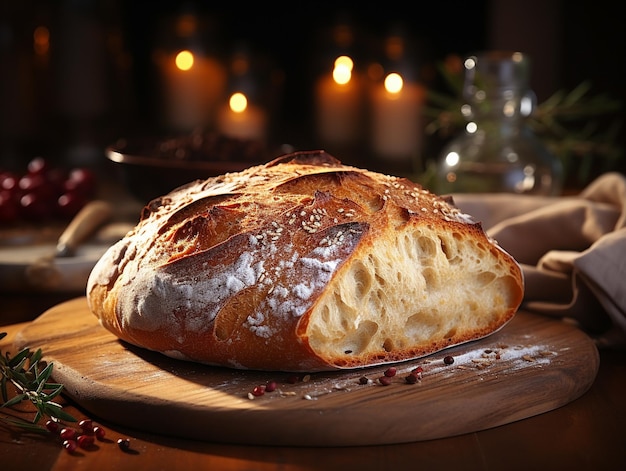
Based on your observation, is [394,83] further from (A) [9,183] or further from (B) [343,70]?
(A) [9,183]

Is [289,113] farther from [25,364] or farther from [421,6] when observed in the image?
[25,364]

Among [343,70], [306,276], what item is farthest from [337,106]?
[306,276]

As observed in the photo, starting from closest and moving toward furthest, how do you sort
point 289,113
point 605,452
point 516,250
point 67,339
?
point 605,452 < point 67,339 < point 516,250 < point 289,113

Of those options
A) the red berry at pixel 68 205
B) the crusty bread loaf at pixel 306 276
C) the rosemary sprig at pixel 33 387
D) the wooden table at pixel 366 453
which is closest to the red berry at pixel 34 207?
the red berry at pixel 68 205

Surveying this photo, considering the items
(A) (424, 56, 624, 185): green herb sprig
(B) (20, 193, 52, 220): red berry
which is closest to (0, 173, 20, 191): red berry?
(B) (20, 193, 52, 220): red berry

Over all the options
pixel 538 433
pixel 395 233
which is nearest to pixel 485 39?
pixel 395 233
